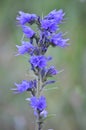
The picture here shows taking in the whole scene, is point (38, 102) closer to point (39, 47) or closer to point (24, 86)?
point (24, 86)

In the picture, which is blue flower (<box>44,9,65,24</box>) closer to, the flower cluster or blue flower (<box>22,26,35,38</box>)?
the flower cluster

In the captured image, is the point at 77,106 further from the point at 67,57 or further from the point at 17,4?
the point at 17,4

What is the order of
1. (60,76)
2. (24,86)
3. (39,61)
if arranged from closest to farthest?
(39,61) → (24,86) → (60,76)

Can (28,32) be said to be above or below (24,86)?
above

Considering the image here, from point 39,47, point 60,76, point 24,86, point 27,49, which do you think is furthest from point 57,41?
point 60,76

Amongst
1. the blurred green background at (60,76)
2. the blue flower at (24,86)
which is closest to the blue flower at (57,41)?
the blue flower at (24,86)

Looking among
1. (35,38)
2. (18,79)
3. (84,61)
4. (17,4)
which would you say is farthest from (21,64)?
(35,38)

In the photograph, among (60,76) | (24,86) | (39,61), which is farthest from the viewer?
(60,76)
